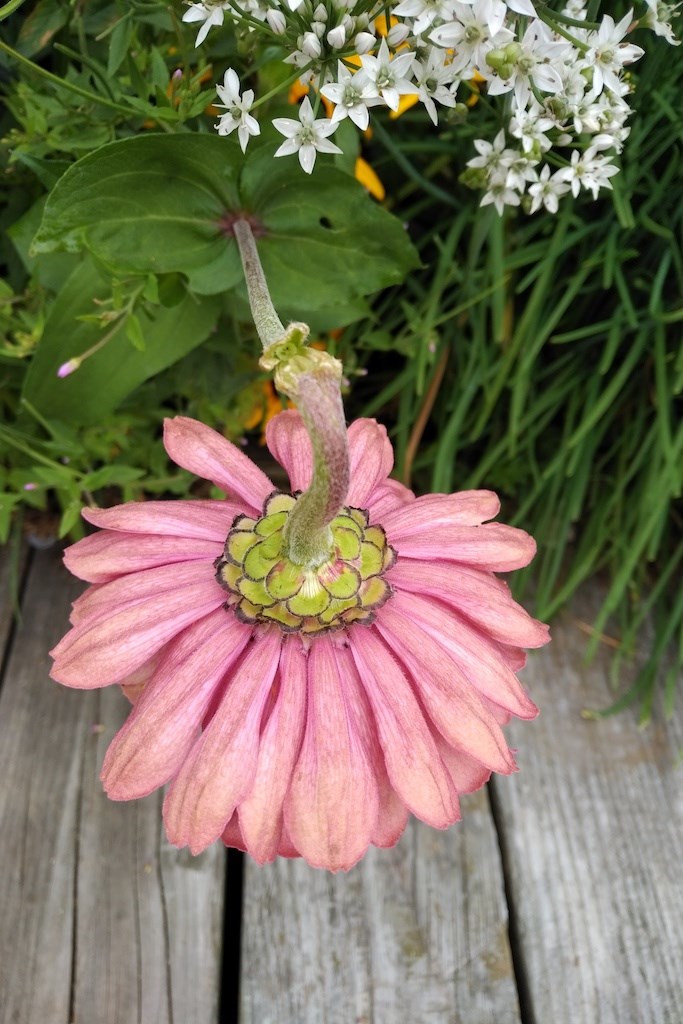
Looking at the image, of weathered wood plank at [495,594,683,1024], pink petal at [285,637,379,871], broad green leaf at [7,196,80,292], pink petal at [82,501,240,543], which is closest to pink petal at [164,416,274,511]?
pink petal at [82,501,240,543]

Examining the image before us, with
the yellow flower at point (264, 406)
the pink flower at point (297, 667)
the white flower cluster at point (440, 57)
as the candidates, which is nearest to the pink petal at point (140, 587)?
the pink flower at point (297, 667)

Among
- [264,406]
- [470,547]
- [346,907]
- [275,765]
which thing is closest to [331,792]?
[275,765]

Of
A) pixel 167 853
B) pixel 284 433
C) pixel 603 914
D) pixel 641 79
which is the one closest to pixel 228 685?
pixel 284 433

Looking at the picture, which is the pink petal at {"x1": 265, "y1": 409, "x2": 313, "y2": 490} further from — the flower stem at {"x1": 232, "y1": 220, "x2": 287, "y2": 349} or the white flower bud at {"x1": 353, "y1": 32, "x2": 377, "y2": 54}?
the white flower bud at {"x1": 353, "y1": 32, "x2": 377, "y2": 54}

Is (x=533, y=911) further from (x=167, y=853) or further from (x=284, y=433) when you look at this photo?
(x=284, y=433)

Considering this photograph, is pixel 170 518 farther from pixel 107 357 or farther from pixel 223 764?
pixel 107 357

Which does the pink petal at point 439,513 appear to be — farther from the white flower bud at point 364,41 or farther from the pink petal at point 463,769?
the white flower bud at point 364,41
